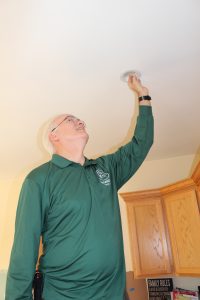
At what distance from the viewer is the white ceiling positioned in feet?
4.14

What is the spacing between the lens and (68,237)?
39.6 inches

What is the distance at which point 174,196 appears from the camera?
2643 mm

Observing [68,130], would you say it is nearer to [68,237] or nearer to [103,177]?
[103,177]

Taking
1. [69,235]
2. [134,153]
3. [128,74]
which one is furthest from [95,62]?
[69,235]

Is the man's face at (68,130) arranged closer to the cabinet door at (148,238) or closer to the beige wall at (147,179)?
the cabinet door at (148,238)

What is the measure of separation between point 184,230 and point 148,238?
0.35 metres

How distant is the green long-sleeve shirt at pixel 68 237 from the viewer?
3.12 feet

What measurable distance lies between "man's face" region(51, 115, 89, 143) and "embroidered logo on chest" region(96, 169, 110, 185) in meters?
0.20

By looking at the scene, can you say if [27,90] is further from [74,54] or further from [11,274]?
[11,274]

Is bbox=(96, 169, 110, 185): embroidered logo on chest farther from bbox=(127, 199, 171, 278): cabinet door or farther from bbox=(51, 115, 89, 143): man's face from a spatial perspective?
bbox=(127, 199, 171, 278): cabinet door

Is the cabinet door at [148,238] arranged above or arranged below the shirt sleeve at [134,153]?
below

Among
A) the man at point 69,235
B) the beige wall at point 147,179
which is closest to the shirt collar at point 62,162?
the man at point 69,235

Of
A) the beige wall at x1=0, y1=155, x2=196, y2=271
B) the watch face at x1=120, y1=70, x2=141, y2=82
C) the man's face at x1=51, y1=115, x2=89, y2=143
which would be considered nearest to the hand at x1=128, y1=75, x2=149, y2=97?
the watch face at x1=120, y1=70, x2=141, y2=82

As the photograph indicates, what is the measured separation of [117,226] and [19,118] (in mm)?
1364
